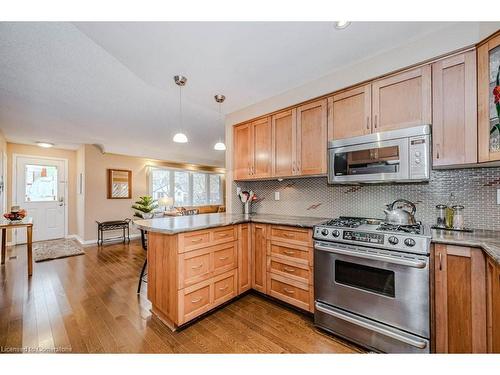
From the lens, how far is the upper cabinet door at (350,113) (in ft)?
6.56

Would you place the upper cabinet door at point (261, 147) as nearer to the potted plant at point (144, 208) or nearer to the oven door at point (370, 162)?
the oven door at point (370, 162)

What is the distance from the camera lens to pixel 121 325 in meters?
1.94

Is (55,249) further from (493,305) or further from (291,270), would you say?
(493,305)

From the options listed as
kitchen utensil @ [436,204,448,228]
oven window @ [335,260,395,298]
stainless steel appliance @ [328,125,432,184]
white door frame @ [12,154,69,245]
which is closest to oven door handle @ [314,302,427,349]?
oven window @ [335,260,395,298]

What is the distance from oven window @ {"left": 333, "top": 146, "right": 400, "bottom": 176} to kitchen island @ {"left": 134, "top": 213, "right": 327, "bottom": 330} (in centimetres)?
66

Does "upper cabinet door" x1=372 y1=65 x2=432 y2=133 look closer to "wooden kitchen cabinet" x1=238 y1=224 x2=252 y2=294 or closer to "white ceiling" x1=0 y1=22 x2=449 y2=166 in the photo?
"white ceiling" x1=0 y1=22 x2=449 y2=166

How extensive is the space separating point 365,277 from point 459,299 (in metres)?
0.53

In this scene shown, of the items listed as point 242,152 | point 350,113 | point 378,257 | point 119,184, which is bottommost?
point 378,257

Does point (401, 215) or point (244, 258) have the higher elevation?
point (401, 215)

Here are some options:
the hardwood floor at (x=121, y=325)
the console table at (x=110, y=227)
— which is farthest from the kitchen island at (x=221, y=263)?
the console table at (x=110, y=227)

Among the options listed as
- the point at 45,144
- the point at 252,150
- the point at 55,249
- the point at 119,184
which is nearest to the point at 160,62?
the point at 252,150

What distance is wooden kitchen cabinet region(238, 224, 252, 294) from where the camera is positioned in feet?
7.91

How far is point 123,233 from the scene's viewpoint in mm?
5500
